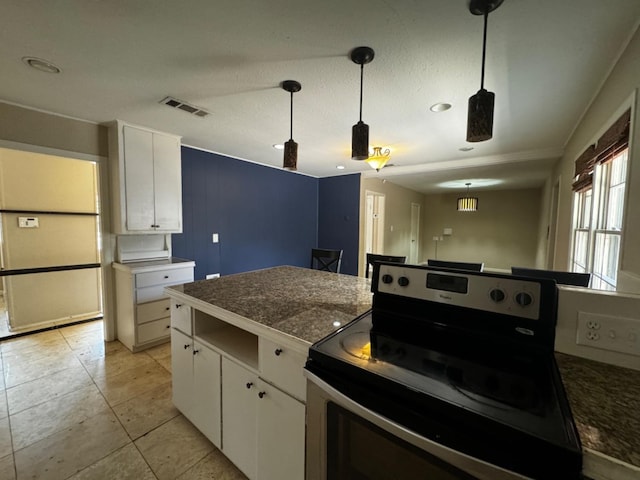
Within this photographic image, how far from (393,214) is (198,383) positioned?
5444 millimetres

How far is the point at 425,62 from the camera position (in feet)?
5.38

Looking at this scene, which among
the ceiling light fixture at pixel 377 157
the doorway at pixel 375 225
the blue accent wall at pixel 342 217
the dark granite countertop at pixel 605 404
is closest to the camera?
the dark granite countertop at pixel 605 404

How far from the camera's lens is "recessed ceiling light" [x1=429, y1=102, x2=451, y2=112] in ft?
7.18

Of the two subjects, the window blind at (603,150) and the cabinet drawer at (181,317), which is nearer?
the window blind at (603,150)

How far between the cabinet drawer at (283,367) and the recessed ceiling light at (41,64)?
219 cm

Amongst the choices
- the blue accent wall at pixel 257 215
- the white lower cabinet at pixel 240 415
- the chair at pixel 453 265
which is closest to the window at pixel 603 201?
the chair at pixel 453 265

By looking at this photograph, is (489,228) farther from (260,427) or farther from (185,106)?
(260,427)

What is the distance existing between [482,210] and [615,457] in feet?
27.6

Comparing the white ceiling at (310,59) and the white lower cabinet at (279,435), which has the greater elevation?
the white ceiling at (310,59)

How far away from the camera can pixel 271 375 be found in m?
1.17

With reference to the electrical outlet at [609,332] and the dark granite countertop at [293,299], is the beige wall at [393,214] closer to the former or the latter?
the dark granite countertop at [293,299]

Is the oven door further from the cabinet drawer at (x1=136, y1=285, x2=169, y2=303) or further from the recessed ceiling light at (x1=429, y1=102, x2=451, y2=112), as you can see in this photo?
the cabinet drawer at (x1=136, y1=285, x2=169, y2=303)

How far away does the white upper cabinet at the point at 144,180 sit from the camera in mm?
2734

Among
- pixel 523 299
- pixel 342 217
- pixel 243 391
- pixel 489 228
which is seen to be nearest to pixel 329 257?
pixel 342 217
